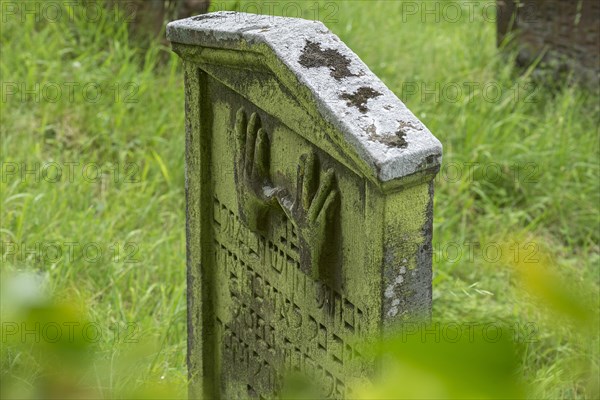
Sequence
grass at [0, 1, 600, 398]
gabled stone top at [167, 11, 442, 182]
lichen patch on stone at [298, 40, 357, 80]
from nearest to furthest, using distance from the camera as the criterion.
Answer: gabled stone top at [167, 11, 442, 182]
lichen patch on stone at [298, 40, 357, 80]
grass at [0, 1, 600, 398]

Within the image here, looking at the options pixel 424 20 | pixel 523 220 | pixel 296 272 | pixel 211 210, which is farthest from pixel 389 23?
pixel 296 272

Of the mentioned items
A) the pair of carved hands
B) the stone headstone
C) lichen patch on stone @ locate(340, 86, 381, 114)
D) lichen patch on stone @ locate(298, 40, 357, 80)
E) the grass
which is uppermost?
lichen patch on stone @ locate(298, 40, 357, 80)

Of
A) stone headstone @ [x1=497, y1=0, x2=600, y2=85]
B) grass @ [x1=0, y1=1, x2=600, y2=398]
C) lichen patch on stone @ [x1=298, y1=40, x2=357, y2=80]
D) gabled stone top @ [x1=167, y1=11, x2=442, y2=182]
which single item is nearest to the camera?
gabled stone top @ [x1=167, y1=11, x2=442, y2=182]

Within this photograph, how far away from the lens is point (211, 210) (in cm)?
210

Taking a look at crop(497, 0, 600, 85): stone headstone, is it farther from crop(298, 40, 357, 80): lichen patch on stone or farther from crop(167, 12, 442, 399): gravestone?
crop(298, 40, 357, 80): lichen patch on stone

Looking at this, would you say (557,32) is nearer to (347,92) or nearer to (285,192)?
(285,192)

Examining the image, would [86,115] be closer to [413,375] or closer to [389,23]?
[389,23]

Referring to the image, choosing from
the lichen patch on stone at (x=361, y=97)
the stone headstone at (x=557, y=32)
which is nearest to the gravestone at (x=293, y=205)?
the lichen patch on stone at (x=361, y=97)

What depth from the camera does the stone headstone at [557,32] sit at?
4.19 meters

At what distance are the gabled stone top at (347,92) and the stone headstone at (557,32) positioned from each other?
284 cm

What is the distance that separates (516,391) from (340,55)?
121cm

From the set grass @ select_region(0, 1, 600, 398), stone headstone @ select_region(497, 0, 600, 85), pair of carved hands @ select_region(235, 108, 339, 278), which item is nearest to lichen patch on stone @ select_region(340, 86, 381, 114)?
pair of carved hands @ select_region(235, 108, 339, 278)

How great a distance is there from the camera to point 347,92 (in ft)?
4.89

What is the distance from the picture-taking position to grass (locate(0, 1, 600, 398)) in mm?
2660
